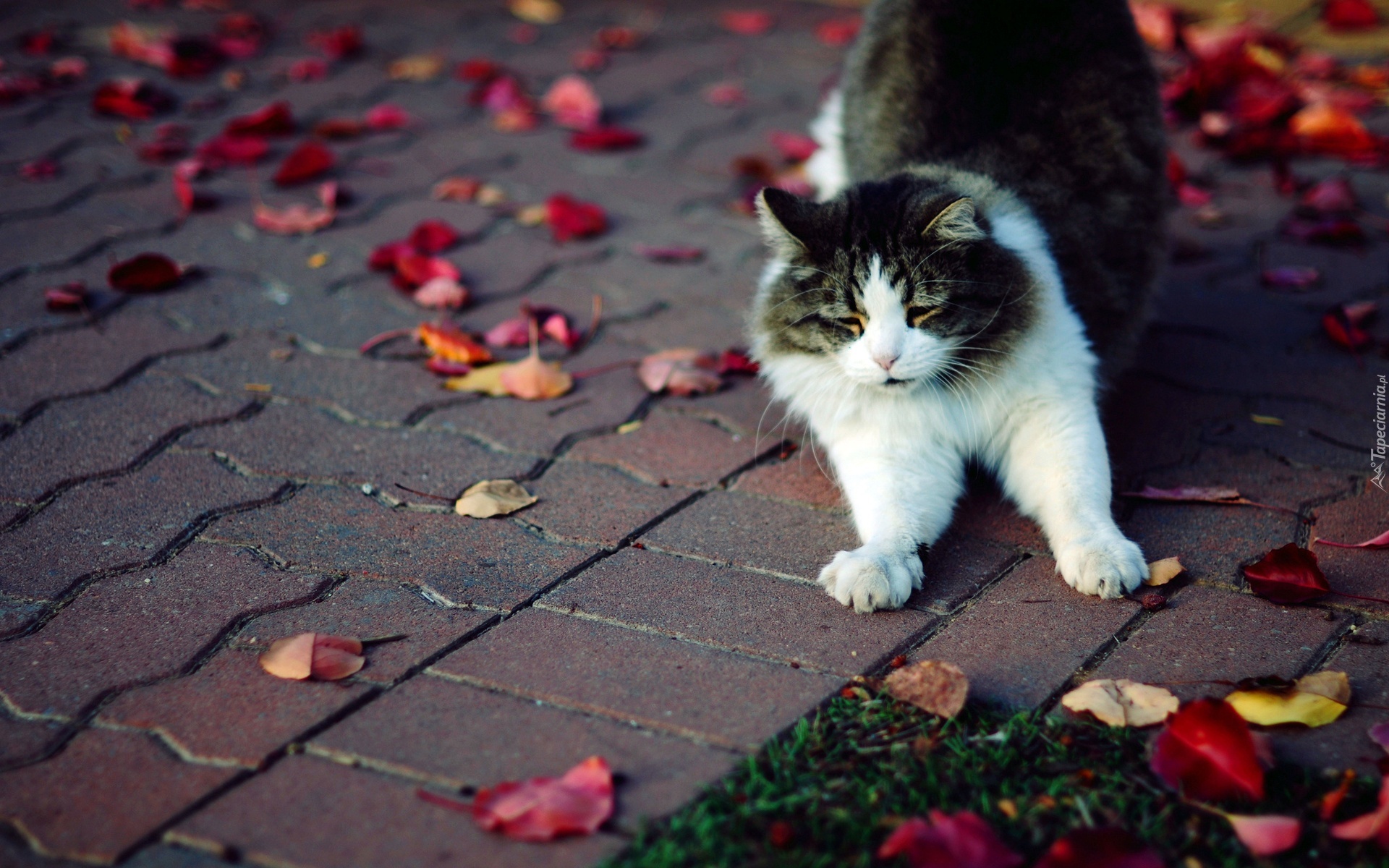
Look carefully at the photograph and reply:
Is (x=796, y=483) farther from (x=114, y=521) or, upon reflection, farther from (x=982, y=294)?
(x=114, y=521)

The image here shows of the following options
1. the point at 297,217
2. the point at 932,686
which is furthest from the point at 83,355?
the point at 932,686

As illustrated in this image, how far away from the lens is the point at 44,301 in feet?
11.0

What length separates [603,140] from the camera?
469 centimetres

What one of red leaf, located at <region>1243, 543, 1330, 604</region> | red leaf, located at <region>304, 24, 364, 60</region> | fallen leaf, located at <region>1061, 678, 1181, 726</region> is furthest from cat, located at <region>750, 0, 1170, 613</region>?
red leaf, located at <region>304, 24, 364, 60</region>

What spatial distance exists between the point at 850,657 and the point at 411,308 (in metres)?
2.01

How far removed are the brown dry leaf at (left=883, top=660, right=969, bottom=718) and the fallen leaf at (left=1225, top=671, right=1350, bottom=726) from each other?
16.7 inches

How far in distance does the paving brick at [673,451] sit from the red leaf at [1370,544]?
1263 mm

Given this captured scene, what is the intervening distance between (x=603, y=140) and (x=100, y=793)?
3.48 meters

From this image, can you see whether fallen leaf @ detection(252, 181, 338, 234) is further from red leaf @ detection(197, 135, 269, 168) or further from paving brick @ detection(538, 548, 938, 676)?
paving brick @ detection(538, 548, 938, 676)

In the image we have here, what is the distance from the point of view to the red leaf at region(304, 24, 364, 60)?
5512mm

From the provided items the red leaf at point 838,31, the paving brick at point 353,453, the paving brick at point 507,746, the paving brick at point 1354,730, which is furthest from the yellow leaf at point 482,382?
the red leaf at point 838,31

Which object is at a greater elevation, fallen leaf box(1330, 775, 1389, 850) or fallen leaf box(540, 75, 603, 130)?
fallen leaf box(540, 75, 603, 130)

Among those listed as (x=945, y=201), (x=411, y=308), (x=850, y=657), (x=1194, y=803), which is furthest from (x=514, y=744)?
(x=411, y=308)

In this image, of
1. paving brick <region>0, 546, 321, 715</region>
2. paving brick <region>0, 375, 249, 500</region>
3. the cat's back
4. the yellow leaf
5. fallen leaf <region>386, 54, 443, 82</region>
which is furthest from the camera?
fallen leaf <region>386, 54, 443, 82</region>
